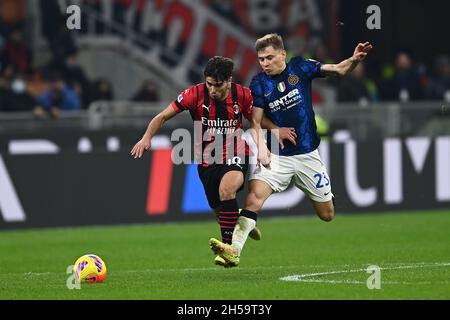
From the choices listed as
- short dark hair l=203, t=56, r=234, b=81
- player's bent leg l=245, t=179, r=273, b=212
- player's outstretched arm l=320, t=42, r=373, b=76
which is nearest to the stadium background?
player's bent leg l=245, t=179, r=273, b=212

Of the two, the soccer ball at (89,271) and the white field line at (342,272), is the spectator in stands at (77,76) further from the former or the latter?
the soccer ball at (89,271)

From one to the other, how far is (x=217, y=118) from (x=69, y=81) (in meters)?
10.9

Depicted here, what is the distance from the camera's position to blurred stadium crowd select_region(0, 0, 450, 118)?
21.4 m

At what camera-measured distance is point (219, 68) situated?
1141 centimetres

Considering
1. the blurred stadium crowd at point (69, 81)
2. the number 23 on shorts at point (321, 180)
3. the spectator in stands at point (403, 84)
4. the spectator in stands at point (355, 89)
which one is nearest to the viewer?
the number 23 on shorts at point (321, 180)

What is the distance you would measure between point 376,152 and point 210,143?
344 inches

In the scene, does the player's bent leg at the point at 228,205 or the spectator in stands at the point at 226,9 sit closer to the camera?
the player's bent leg at the point at 228,205

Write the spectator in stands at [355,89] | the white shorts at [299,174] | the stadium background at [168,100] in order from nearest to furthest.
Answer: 1. the white shorts at [299,174]
2. the stadium background at [168,100]
3. the spectator in stands at [355,89]

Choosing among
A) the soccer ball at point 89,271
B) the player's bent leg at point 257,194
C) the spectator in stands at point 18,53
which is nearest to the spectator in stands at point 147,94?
the spectator in stands at point 18,53

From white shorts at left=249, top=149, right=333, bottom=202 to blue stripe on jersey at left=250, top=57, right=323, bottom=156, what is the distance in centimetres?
10

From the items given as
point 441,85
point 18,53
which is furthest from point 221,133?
point 441,85

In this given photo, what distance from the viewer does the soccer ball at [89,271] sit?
11094mm

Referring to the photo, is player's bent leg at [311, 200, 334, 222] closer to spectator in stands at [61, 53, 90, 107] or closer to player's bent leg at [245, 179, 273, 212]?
player's bent leg at [245, 179, 273, 212]
